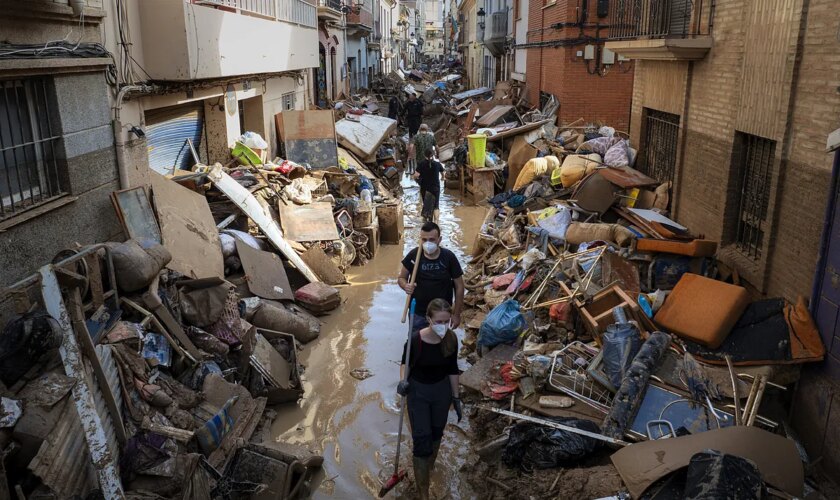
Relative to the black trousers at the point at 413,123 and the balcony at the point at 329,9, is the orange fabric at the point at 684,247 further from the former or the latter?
the balcony at the point at 329,9

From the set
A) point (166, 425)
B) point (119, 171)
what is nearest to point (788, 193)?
point (166, 425)

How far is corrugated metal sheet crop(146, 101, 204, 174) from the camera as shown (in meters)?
10.2

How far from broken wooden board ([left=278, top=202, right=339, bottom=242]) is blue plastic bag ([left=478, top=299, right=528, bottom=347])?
419cm

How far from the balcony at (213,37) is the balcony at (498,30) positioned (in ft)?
44.3

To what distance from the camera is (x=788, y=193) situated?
244 inches

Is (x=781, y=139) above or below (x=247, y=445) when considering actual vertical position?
above

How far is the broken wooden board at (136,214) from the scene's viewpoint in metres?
7.50

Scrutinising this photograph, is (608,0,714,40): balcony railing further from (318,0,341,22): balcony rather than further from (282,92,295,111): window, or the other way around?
(318,0,341,22): balcony

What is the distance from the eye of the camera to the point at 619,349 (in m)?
6.05

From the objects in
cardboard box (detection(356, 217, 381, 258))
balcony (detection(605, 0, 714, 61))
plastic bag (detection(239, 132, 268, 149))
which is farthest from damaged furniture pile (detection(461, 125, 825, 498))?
plastic bag (detection(239, 132, 268, 149))

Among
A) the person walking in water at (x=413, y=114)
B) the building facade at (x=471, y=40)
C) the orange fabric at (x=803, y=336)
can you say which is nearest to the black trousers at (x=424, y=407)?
the orange fabric at (x=803, y=336)

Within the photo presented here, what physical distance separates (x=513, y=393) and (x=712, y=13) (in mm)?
5334

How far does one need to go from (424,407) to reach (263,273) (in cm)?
463

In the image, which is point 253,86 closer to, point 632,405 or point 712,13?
point 712,13
